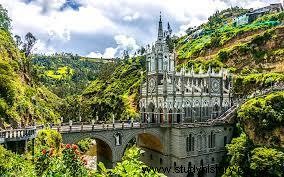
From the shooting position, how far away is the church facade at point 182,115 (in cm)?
5359

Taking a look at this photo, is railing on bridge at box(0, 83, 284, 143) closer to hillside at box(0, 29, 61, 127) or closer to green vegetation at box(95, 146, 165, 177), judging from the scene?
hillside at box(0, 29, 61, 127)

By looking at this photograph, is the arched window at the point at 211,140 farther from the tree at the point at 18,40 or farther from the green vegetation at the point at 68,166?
the tree at the point at 18,40

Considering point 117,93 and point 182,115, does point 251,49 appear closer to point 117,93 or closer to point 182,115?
point 182,115

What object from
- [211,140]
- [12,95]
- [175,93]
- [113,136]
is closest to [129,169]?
[12,95]

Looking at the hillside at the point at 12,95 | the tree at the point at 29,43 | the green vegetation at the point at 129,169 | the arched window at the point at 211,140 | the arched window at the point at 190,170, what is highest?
the tree at the point at 29,43

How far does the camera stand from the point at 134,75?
126 m

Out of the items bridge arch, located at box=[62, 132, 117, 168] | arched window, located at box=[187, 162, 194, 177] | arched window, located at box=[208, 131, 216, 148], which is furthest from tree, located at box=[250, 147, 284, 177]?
bridge arch, located at box=[62, 132, 117, 168]

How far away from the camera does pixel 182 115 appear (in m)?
56.0

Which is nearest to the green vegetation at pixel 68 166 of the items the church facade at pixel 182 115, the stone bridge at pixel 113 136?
the stone bridge at pixel 113 136

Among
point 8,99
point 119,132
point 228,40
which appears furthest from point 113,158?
point 228,40

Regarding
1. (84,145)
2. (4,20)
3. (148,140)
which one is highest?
(4,20)

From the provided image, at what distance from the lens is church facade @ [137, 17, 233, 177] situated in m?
53.6

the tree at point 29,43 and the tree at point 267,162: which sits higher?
the tree at point 29,43

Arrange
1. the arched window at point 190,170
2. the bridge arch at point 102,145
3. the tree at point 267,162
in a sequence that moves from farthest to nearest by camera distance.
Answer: the arched window at point 190,170
the bridge arch at point 102,145
the tree at point 267,162
